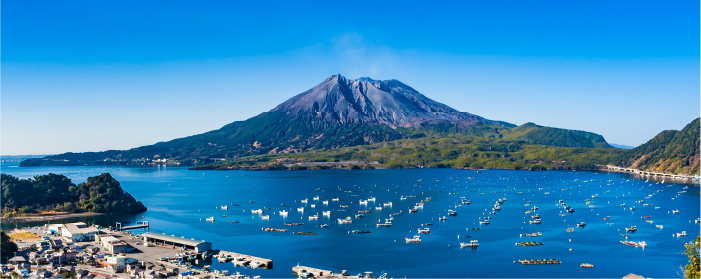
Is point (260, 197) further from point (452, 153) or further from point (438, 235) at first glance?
point (452, 153)

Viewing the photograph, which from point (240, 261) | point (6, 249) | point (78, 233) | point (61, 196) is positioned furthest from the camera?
point (61, 196)

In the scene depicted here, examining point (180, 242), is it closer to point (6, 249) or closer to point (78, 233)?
point (78, 233)

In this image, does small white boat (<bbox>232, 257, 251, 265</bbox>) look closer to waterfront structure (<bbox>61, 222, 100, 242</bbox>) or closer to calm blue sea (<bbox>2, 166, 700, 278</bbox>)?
calm blue sea (<bbox>2, 166, 700, 278</bbox>)

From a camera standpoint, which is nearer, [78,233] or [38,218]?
[78,233]

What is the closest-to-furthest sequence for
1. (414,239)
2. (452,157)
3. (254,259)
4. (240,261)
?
(240,261) → (254,259) → (414,239) → (452,157)

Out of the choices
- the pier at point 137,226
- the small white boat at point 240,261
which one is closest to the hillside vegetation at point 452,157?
the pier at point 137,226

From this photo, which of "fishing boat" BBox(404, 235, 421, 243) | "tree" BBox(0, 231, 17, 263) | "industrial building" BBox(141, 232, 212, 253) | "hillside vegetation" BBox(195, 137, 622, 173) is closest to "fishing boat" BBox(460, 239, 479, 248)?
"fishing boat" BBox(404, 235, 421, 243)

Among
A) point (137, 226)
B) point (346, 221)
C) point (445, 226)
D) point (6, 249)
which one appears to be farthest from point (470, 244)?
point (6, 249)
